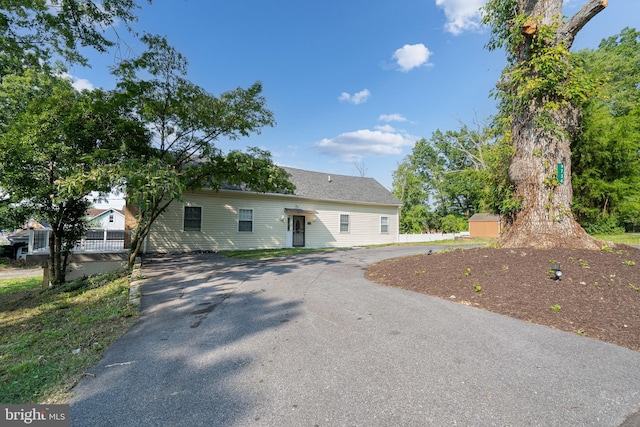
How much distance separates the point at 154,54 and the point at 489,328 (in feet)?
31.8

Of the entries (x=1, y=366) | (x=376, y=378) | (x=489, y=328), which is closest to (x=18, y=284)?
(x=1, y=366)

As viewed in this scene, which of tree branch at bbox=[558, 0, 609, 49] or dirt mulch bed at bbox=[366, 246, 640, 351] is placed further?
tree branch at bbox=[558, 0, 609, 49]

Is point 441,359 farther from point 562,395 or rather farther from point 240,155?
point 240,155

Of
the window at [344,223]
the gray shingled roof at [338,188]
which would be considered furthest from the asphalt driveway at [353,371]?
the window at [344,223]

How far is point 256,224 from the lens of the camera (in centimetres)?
1518

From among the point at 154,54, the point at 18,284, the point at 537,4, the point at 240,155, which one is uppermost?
the point at 537,4

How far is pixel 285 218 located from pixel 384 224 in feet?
24.5

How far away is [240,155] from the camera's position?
8.17 metres

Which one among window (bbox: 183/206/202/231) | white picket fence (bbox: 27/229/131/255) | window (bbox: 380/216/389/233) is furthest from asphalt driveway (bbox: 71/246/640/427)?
window (bbox: 380/216/389/233)

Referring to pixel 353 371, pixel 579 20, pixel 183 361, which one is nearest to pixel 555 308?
pixel 353 371

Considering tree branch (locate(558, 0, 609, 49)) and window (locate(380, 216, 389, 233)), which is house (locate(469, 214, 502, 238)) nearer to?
window (locate(380, 216, 389, 233))

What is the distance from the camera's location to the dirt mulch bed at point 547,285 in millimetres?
3723

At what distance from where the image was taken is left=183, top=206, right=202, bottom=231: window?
13.6m

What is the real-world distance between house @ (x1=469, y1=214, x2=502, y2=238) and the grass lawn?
2957 centimetres
